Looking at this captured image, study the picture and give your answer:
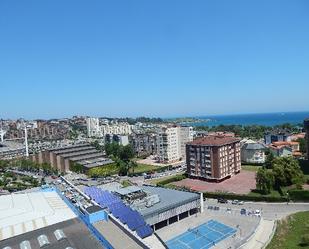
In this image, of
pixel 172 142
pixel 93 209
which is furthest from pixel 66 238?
pixel 172 142

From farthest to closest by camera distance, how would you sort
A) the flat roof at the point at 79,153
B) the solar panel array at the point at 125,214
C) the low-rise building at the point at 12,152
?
1. the low-rise building at the point at 12,152
2. the flat roof at the point at 79,153
3. the solar panel array at the point at 125,214

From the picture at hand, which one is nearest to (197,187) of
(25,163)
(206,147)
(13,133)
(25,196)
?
(206,147)

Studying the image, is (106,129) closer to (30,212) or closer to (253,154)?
(253,154)

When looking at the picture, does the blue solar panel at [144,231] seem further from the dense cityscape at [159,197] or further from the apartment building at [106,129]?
the apartment building at [106,129]

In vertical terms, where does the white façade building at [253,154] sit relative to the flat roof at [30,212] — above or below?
below

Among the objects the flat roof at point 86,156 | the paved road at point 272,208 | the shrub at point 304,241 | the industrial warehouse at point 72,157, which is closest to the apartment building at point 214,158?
the paved road at point 272,208

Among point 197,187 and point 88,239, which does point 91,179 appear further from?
point 88,239

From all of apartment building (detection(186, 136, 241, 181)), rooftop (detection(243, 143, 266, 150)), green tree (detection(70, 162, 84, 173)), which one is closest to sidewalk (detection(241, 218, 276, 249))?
apartment building (detection(186, 136, 241, 181))

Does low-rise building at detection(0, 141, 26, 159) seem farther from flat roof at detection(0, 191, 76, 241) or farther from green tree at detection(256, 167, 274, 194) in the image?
green tree at detection(256, 167, 274, 194)
